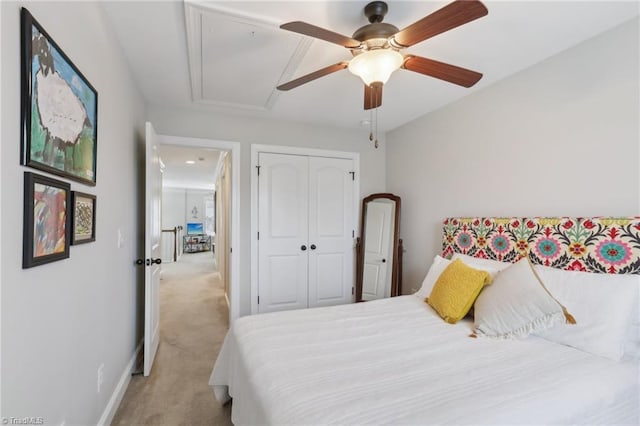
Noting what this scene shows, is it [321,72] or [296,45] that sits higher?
[296,45]

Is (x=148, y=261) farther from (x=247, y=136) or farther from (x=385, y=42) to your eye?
(x=385, y=42)

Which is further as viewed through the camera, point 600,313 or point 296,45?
point 296,45

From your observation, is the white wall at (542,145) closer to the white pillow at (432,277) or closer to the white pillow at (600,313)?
the white pillow at (600,313)

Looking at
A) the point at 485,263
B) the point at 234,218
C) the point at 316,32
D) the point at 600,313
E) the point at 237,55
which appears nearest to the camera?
the point at 316,32

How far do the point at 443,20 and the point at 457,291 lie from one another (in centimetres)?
156

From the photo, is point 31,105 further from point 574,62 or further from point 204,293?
point 204,293

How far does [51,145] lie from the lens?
3.68 feet

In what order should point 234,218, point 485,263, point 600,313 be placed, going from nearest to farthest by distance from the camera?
point 600,313 → point 485,263 → point 234,218

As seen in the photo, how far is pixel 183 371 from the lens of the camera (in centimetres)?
253

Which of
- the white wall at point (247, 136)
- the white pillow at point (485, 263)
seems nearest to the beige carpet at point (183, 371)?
the white wall at point (247, 136)

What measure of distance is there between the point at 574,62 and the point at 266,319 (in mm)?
2592

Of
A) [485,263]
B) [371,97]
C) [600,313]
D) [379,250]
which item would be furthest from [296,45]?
[379,250]

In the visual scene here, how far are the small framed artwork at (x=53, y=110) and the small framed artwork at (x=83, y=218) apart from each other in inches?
3.4

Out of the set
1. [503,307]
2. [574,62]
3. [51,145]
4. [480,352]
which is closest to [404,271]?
[503,307]
